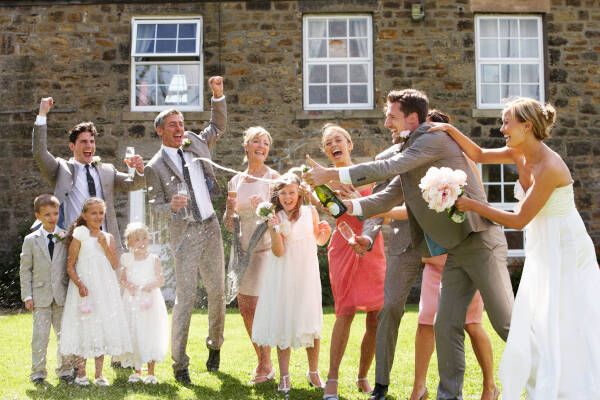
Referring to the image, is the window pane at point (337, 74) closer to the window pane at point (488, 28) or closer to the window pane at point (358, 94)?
the window pane at point (358, 94)

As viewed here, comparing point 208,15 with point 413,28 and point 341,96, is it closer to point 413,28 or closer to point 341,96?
point 341,96

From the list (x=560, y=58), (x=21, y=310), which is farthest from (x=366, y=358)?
(x=560, y=58)

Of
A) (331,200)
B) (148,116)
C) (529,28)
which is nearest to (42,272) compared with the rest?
(331,200)

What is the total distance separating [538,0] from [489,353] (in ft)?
30.8

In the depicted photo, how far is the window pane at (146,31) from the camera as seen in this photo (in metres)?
12.4

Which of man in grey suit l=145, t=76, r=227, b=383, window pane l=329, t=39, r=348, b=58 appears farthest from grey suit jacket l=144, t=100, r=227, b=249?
window pane l=329, t=39, r=348, b=58

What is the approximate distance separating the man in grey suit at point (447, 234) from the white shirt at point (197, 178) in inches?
63.1

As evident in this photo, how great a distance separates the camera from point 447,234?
172 inches

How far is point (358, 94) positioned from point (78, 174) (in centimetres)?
721

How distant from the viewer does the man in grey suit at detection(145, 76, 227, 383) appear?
18.9 feet

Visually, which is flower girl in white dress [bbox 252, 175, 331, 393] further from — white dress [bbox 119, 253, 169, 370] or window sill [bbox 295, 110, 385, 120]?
window sill [bbox 295, 110, 385, 120]

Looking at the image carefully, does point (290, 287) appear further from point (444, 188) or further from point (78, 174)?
point (78, 174)

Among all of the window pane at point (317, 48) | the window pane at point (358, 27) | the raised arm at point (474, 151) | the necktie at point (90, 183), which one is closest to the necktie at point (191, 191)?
the necktie at point (90, 183)

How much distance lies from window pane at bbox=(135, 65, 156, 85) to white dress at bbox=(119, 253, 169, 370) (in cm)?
706
